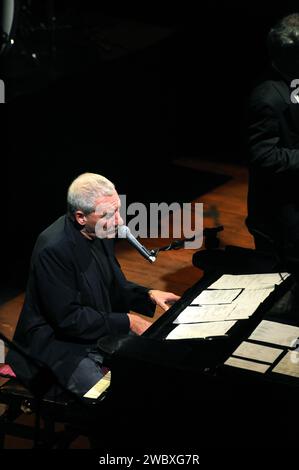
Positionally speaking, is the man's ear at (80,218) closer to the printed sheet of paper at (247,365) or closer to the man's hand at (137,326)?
the man's hand at (137,326)

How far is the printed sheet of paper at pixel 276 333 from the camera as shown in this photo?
3914mm

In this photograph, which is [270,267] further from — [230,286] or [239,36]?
[239,36]

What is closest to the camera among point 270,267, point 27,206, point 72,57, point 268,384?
point 268,384

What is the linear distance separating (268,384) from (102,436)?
2.20ft

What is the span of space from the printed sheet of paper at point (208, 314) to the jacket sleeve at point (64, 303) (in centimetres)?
42

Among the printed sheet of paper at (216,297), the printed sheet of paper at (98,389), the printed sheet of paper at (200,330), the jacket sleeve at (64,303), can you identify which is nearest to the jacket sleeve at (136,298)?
the jacket sleeve at (64,303)

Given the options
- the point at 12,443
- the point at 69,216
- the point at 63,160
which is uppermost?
the point at 69,216

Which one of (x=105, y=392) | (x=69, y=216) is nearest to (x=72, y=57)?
(x=69, y=216)

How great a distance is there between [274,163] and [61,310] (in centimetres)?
153

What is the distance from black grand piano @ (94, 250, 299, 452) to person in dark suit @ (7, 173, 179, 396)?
68cm

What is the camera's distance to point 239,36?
8.81 m

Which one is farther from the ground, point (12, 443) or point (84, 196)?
point (84, 196)

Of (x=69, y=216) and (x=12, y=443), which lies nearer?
(x=69, y=216)

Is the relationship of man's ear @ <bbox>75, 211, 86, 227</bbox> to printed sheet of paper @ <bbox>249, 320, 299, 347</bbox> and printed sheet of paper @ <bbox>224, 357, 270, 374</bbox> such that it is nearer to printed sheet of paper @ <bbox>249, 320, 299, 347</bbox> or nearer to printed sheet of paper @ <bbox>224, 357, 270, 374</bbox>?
printed sheet of paper @ <bbox>249, 320, 299, 347</bbox>
